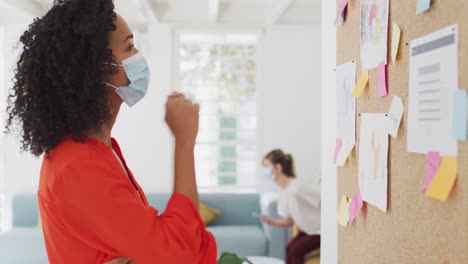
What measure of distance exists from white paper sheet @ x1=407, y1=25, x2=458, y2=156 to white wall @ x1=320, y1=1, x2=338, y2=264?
22.5 inches

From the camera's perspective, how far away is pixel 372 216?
1.27m

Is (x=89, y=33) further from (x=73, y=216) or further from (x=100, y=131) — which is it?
(x=73, y=216)

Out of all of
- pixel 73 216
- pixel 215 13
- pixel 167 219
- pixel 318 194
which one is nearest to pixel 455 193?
pixel 167 219

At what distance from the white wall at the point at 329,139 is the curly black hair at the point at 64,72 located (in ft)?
2.38

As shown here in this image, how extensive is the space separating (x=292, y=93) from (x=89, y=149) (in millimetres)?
4503

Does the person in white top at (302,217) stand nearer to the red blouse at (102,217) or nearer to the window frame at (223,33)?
the window frame at (223,33)

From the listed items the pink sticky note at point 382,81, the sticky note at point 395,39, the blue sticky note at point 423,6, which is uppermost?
the blue sticky note at point 423,6

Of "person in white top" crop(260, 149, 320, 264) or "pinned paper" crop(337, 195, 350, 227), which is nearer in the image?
"pinned paper" crop(337, 195, 350, 227)

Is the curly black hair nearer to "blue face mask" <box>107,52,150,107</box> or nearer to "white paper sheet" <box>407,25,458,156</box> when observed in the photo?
"blue face mask" <box>107,52,150,107</box>

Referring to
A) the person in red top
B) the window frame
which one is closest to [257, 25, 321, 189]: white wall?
the window frame

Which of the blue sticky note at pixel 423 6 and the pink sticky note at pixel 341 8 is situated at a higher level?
the pink sticky note at pixel 341 8

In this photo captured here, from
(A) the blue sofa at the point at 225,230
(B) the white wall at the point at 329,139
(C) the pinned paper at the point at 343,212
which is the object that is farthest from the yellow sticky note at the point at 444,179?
(A) the blue sofa at the point at 225,230

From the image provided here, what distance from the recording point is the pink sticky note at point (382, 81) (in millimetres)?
1154

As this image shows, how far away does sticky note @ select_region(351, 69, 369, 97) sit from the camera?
50.4 inches
